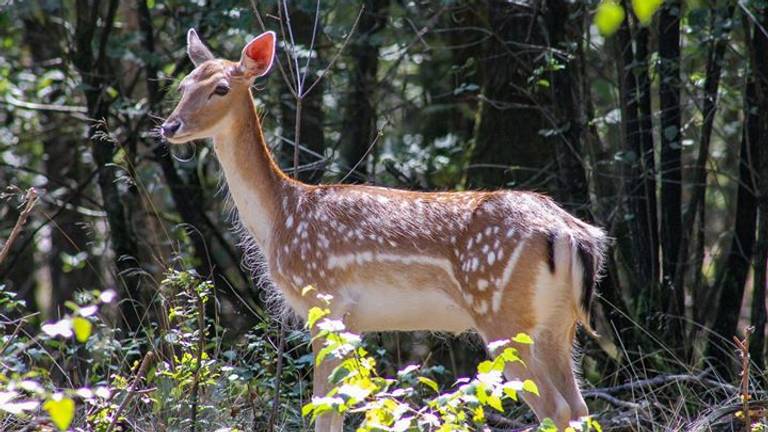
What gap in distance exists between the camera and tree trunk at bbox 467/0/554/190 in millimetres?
8359

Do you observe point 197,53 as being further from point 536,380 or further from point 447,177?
point 447,177

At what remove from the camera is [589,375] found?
8305mm

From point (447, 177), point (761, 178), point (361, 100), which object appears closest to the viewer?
point (761, 178)

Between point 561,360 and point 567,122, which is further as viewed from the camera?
point 567,122

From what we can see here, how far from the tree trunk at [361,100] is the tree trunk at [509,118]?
91 centimetres

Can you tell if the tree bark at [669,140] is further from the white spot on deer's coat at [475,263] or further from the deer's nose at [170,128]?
the deer's nose at [170,128]

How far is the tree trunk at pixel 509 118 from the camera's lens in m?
8.36

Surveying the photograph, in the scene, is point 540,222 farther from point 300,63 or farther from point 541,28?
point 300,63

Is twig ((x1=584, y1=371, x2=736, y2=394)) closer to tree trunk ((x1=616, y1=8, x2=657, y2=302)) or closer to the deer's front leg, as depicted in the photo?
tree trunk ((x1=616, y1=8, x2=657, y2=302))

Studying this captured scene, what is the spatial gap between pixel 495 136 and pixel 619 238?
4.28 feet

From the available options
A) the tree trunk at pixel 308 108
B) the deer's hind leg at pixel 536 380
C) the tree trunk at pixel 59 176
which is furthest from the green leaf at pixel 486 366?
the tree trunk at pixel 59 176

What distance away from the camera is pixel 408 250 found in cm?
592

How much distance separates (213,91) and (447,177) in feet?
11.3

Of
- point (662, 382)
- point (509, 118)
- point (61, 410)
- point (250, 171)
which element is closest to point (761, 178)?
point (662, 382)
